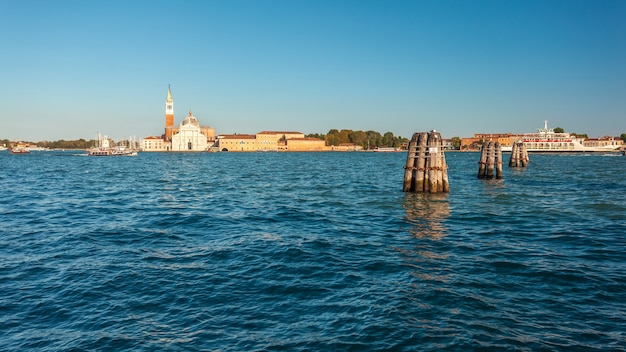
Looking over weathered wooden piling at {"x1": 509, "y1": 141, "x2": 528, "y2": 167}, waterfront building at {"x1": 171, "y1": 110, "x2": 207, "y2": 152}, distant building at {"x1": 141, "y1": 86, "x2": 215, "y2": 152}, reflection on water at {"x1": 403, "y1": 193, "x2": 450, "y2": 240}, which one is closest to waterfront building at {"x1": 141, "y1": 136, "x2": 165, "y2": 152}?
distant building at {"x1": 141, "y1": 86, "x2": 215, "y2": 152}

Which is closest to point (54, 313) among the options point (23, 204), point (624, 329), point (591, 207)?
point (624, 329)

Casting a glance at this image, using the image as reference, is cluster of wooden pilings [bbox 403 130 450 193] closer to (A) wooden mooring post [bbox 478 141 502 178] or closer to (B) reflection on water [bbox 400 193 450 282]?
(B) reflection on water [bbox 400 193 450 282]

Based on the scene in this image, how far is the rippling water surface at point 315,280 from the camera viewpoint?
7.23m

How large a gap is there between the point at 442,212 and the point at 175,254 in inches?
469

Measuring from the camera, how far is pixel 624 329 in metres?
7.36

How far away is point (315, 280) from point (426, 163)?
16397 millimetres

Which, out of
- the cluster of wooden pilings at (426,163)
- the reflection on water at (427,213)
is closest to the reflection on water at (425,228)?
the reflection on water at (427,213)

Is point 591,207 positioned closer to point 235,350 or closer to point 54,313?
point 235,350

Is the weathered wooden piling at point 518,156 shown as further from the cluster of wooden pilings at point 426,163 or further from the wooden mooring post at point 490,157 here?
the cluster of wooden pilings at point 426,163

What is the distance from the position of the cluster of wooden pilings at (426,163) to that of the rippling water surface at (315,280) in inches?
184

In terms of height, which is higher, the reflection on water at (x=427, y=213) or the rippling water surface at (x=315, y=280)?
the reflection on water at (x=427, y=213)

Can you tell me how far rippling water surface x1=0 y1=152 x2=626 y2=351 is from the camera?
7234 mm

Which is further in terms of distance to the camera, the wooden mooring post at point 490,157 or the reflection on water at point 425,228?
the wooden mooring post at point 490,157

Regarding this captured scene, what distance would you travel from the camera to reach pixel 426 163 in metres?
25.0
